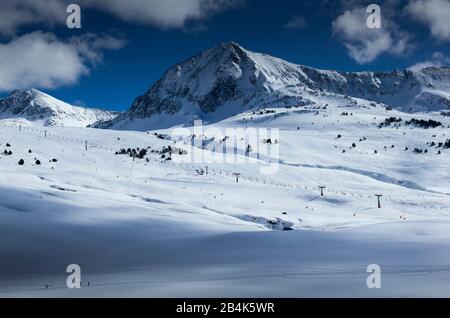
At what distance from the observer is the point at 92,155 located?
45844 millimetres

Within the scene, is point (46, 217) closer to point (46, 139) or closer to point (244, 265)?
point (244, 265)

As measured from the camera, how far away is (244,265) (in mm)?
10938

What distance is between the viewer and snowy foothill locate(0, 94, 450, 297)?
8.91m

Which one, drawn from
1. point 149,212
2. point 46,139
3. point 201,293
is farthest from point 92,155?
point 201,293

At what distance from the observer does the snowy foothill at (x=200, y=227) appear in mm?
8914

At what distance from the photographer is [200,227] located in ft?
57.0

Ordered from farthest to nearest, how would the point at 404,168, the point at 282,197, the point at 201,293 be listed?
the point at 404,168 → the point at 282,197 → the point at 201,293

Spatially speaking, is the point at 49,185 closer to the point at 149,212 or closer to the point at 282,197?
the point at 149,212

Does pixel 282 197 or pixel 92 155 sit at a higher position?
pixel 92 155
